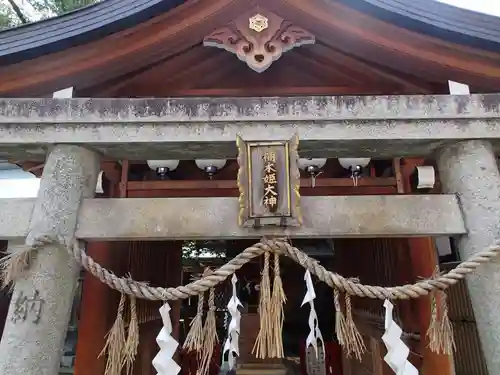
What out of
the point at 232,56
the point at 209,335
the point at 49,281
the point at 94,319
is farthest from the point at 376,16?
the point at 94,319

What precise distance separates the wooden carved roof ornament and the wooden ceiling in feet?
0.19

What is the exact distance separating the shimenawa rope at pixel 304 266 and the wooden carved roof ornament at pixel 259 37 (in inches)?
59.8

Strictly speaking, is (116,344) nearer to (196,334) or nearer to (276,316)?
(196,334)

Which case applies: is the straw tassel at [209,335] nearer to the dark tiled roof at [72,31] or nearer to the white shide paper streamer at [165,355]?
the white shide paper streamer at [165,355]

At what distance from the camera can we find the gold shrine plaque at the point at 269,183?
2.41 metres

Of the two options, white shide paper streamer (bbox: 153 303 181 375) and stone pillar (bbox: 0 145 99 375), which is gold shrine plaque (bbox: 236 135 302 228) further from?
stone pillar (bbox: 0 145 99 375)

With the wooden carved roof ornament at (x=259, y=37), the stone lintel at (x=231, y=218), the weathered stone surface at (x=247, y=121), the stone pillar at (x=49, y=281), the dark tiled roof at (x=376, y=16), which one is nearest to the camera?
the stone pillar at (x=49, y=281)

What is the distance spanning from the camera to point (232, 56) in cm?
350

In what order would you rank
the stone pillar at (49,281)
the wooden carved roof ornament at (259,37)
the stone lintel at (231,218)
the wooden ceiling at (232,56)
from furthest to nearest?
the wooden carved roof ornament at (259,37) < the wooden ceiling at (232,56) < the stone lintel at (231,218) < the stone pillar at (49,281)

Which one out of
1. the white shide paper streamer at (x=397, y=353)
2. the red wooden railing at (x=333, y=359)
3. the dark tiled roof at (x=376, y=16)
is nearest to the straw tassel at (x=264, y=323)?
the white shide paper streamer at (x=397, y=353)

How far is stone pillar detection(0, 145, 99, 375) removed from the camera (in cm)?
229

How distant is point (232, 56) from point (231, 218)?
1680 mm

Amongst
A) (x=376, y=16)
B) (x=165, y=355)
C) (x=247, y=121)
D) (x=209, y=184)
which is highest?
(x=376, y=16)

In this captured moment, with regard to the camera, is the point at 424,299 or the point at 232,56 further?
the point at 424,299
